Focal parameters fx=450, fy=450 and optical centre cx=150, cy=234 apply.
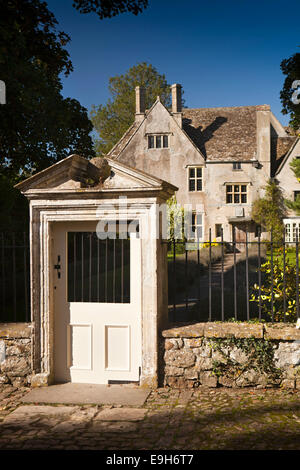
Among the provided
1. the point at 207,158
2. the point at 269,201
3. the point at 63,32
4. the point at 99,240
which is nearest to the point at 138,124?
the point at 207,158

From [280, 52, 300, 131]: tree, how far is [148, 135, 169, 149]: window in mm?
19385

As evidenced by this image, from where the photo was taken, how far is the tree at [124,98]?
126 feet

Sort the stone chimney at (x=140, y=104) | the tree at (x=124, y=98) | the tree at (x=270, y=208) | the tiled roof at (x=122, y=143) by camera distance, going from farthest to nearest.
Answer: the tree at (x=124, y=98) → the tiled roof at (x=122, y=143) → the stone chimney at (x=140, y=104) → the tree at (x=270, y=208)

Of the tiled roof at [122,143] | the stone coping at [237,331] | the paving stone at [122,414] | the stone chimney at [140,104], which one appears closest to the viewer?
the paving stone at [122,414]

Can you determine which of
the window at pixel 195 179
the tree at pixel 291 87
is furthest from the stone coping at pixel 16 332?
the window at pixel 195 179

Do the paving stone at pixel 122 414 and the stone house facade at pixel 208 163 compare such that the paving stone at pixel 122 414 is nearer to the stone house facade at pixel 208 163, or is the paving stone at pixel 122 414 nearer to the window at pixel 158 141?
the stone house facade at pixel 208 163

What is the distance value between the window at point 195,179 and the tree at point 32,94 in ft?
58.7

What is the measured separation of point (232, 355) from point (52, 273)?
108 inches

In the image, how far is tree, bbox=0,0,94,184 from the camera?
30.9 feet

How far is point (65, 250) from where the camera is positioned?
6.48 meters

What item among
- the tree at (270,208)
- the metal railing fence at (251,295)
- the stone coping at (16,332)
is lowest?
the stone coping at (16,332)

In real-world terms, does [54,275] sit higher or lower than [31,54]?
lower
